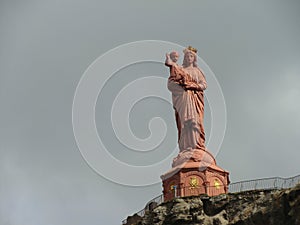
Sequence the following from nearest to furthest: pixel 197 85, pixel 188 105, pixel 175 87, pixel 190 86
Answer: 1. pixel 188 105
2. pixel 190 86
3. pixel 175 87
4. pixel 197 85

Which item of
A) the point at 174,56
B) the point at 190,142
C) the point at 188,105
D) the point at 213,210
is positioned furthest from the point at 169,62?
the point at 213,210

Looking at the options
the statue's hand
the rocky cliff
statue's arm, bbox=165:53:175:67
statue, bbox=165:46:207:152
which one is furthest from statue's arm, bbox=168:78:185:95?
the rocky cliff

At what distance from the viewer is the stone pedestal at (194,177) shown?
39.5 meters

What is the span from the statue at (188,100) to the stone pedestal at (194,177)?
1.01m

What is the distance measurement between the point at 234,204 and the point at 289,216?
21.2ft

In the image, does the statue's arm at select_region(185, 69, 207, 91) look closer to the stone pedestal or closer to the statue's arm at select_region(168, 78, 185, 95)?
the statue's arm at select_region(168, 78, 185, 95)

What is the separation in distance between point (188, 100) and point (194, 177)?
5.70 meters

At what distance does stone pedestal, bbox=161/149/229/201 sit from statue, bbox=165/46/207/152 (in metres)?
1.01

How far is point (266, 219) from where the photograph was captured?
31.4 m

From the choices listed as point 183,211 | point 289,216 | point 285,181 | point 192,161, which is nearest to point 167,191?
point 192,161

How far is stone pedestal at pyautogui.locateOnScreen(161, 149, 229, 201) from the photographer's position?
39.5 meters

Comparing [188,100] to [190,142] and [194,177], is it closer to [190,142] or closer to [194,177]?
[190,142]

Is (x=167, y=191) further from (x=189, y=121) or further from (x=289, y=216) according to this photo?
(x=289, y=216)

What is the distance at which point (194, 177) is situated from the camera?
39812 mm
